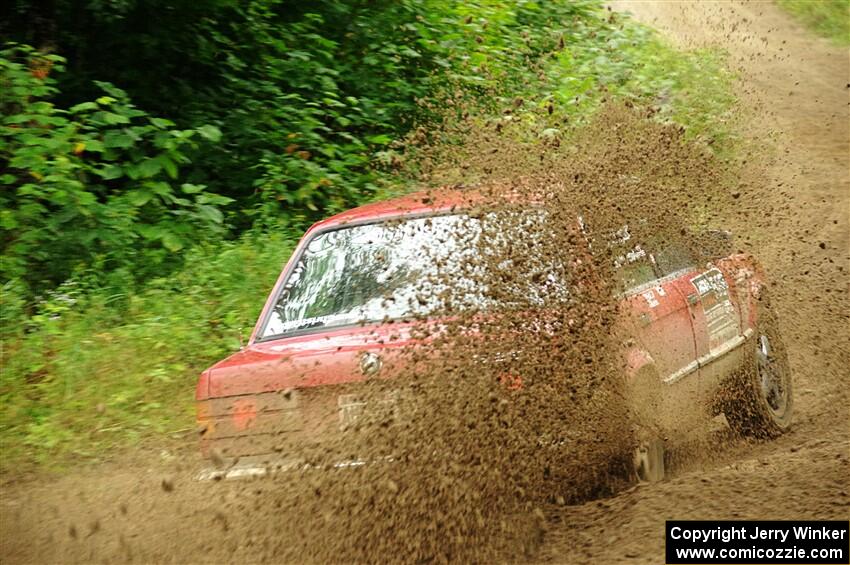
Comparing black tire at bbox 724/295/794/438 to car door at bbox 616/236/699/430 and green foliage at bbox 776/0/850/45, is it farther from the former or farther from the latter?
green foliage at bbox 776/0/850/45

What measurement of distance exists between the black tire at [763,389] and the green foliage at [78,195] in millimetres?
4467

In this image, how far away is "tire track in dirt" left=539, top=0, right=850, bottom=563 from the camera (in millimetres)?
4125

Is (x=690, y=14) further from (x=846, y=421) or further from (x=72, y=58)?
(x=846, y=421)

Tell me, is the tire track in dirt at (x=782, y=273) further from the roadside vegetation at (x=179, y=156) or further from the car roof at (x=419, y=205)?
the roadside vegetation at (x=179, y=156)

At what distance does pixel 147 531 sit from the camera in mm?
4621

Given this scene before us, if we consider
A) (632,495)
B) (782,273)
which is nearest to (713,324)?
(632,495)

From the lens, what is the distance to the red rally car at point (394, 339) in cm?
432

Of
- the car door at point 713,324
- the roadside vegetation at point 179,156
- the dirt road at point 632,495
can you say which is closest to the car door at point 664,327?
the car door at point 713,324

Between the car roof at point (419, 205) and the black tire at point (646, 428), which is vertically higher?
the car roof at point (419, 205)

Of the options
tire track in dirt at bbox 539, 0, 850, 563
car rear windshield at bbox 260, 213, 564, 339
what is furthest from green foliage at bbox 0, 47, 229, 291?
tire track in dirt at bbox 539, 0, 850, 563

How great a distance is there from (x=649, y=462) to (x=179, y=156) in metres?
5.15

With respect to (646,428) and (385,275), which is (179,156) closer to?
(385,275)

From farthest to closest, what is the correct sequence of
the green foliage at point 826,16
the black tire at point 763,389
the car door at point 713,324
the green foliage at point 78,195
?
the green foliage at point 826,16 → the green foliage at point 78,195 → the black tire at point 763,389 → the car door at point 713,324

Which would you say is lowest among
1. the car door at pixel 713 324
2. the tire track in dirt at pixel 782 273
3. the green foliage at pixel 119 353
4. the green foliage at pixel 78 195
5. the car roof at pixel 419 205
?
the green foliage at pixel 119 353
